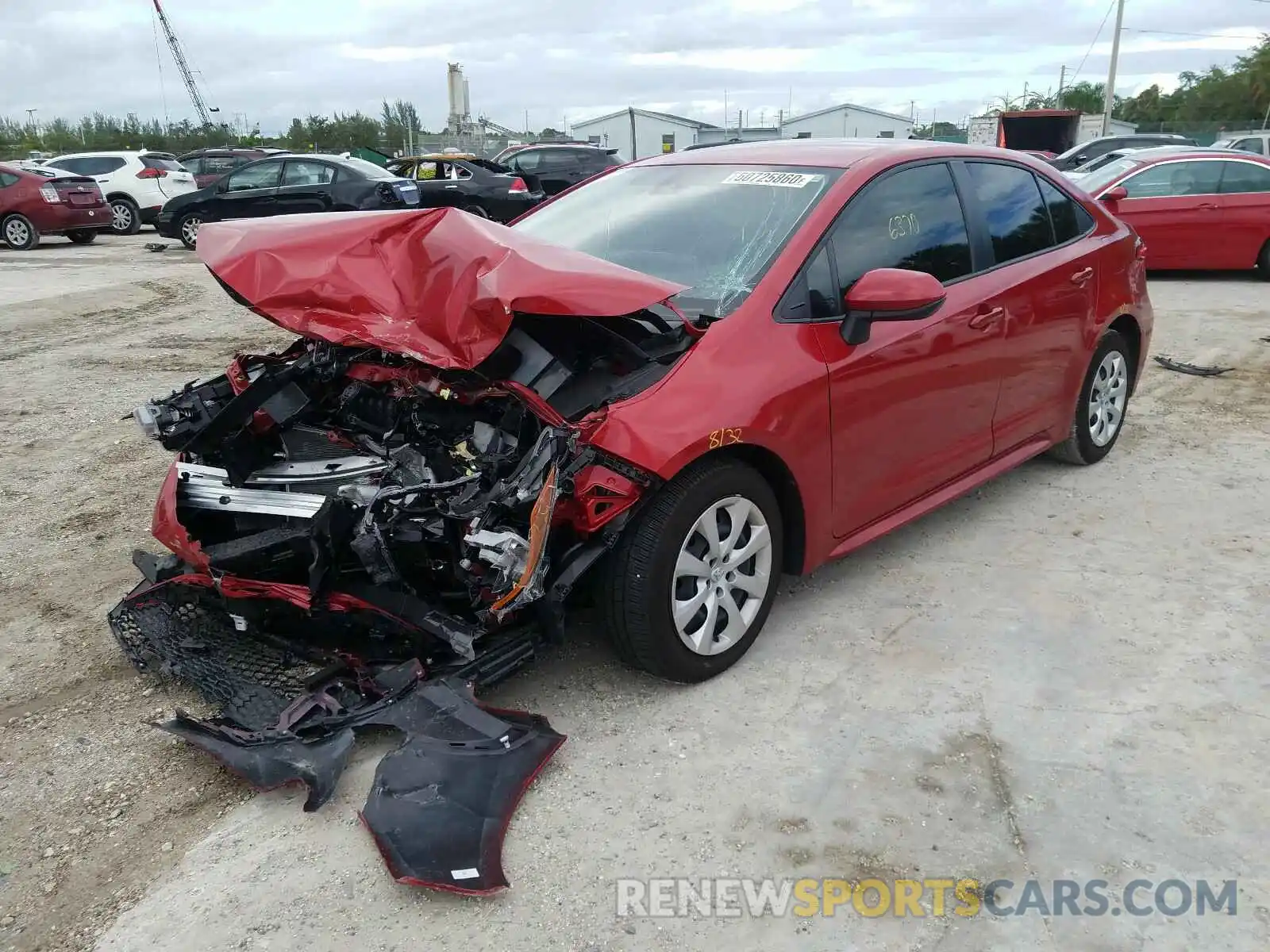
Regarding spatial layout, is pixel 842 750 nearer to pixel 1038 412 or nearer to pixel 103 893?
pixel 103 893

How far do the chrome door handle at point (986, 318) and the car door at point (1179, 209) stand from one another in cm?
873

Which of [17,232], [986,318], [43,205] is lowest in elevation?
[17,232]

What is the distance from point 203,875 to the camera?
2.47m

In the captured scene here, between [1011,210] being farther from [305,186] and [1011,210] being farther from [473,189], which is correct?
[473,189]

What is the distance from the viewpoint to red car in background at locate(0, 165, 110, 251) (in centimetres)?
1582

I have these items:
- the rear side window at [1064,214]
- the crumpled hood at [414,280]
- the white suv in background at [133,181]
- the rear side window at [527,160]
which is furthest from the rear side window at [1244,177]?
the white suv in background at [133,181]

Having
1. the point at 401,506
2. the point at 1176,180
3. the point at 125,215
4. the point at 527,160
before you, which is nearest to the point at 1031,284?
the point at 401,506

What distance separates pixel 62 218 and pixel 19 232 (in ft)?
2.70

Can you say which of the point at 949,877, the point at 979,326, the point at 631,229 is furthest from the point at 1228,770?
the point at 631,229

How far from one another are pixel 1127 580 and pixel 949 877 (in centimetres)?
210

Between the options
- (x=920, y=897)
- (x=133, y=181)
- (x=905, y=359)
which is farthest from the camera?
(x=133, y=181)

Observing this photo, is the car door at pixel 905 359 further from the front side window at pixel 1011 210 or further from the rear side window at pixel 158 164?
the rear side window at pixel 158 164

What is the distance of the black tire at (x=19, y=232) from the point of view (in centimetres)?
1606

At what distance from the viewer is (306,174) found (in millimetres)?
14898
